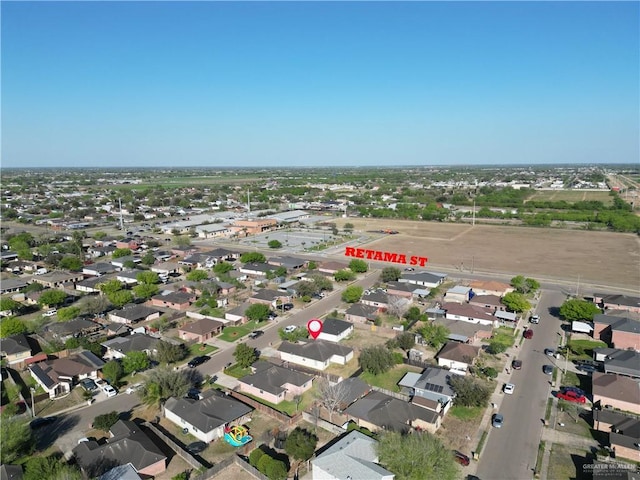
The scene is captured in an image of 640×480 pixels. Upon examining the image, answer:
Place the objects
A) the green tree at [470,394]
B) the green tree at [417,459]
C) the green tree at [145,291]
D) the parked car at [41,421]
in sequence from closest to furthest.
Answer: the green tree at [417,459]
the parked car at [41,421]
the green tree at [470,394]
the green tree at [145,291]

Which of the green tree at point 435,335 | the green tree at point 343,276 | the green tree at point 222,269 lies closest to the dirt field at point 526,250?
the green tree at point 343,276

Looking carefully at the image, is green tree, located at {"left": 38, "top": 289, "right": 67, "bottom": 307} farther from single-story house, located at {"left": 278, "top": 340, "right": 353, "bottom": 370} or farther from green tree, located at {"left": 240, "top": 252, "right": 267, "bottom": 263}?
single-story house, located at {"left": 278, "top": 340, "right": 353, "bottom": 370}

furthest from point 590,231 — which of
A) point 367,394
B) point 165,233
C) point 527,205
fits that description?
point 165,233

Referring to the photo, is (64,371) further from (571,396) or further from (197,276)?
(571,396)

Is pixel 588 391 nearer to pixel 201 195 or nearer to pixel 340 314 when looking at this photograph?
pixel 340 314

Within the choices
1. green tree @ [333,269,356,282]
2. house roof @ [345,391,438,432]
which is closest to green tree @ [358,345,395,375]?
house roof @ [345,391,438,432]

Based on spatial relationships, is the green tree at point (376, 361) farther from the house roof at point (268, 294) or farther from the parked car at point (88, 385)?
the parked car at point (88, 385)
